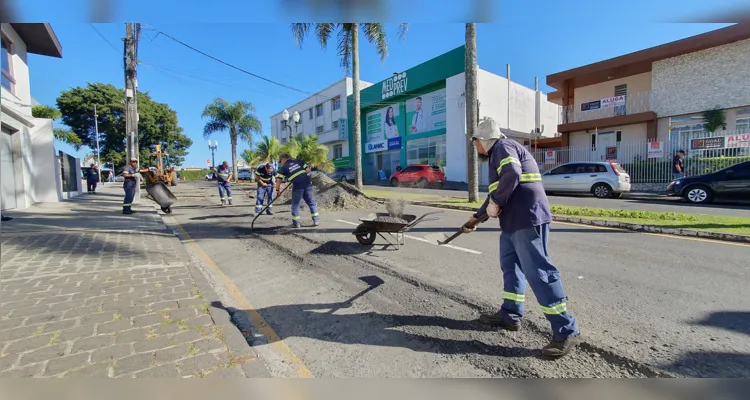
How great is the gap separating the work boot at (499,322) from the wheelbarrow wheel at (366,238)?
315cm

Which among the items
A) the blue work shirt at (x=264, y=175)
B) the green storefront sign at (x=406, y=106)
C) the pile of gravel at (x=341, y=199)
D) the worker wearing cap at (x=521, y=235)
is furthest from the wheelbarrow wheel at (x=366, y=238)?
the green storefront sign at (x=406, y=106)

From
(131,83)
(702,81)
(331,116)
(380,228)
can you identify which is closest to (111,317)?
(380,228)

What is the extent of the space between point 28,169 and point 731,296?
58.5 ft

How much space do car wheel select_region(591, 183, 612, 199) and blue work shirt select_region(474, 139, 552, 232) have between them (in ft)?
45.3

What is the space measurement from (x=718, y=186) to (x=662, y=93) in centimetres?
985

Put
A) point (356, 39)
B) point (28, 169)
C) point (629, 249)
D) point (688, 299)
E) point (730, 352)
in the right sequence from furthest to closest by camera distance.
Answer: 1. point (356, 39)
2. point (28, 169)
3. point (629, 249)
4. point (688, 299)
5. point (730, 352)

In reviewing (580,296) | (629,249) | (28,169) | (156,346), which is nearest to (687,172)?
(629,249)

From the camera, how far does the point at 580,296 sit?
12.4 ft

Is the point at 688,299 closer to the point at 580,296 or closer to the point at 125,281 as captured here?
the point at 580,296

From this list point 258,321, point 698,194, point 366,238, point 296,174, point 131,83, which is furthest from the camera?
Answer: point 131,83

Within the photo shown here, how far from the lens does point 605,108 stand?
20.9m

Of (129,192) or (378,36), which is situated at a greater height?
(378,36)

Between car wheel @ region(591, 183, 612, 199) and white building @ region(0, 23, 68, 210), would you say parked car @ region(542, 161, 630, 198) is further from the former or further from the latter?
white building @ region(0, 23, 68, 210)

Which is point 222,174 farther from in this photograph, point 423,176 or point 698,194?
point 698,194
